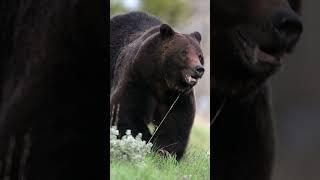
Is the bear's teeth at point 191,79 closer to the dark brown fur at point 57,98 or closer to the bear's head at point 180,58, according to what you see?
the bear's head at point 180,58

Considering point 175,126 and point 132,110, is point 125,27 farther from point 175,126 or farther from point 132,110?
point 175,126

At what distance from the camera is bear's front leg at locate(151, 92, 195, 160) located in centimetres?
302

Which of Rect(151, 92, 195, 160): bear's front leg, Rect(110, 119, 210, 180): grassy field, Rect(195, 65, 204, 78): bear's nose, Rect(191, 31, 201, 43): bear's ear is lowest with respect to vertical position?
Rect(110, 119, 210, 180): grassy field

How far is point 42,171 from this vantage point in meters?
2.98

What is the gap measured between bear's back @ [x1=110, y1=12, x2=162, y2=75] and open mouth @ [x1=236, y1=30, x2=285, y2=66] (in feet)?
1.27

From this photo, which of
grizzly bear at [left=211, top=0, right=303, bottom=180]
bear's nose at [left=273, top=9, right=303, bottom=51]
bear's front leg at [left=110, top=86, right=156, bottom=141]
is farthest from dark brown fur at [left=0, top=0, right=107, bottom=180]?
bear's nose at [left=273, top=9, right=303, bottom=51]

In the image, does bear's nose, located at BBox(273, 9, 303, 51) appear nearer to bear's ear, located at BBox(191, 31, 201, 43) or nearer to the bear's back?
bear's ear, located at BBox(191, 31, 201, 43)

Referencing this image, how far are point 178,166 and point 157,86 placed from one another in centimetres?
37

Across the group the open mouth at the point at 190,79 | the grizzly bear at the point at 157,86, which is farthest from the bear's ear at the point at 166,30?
the open mouth at the point at 190,79

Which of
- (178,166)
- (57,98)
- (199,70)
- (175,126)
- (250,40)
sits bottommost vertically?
(178,166)

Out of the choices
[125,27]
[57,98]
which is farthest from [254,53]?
[57,98]

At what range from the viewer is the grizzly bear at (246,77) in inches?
115

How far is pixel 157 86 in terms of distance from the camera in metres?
3.03

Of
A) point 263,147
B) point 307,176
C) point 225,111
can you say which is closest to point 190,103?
point 225,111
